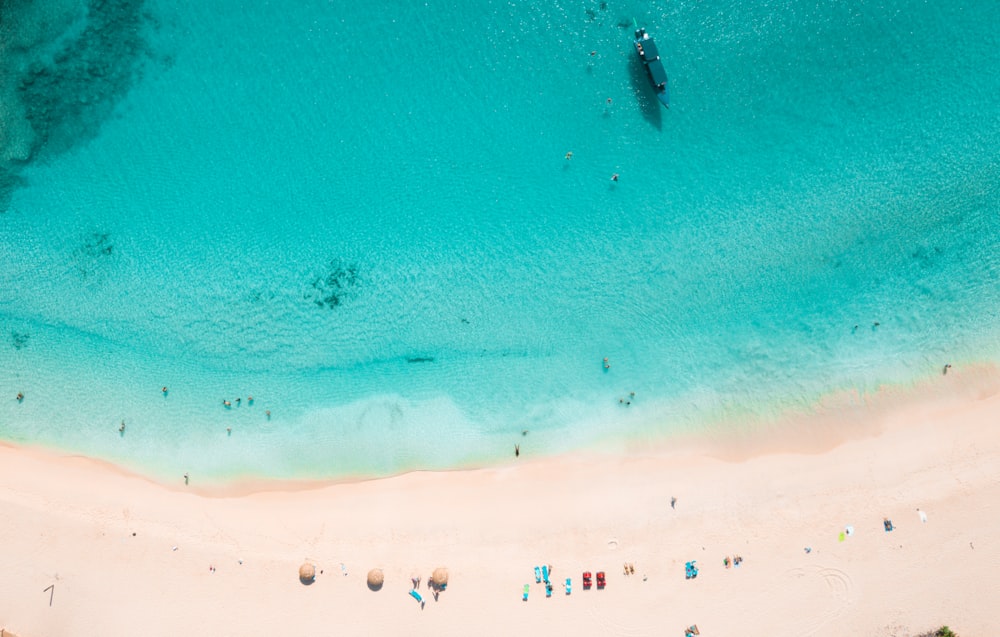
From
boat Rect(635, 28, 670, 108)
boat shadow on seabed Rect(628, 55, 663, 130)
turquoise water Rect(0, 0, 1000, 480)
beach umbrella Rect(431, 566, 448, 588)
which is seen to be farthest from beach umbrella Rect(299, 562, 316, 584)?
boat Rect(635, 28, 670, 108)

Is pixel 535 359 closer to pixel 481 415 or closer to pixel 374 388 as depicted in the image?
pixel 481 415

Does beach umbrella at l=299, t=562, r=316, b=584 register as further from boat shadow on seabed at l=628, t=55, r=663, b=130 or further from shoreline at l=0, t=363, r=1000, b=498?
boat shadow on seabed at l=628, t=55, r=663, b=130

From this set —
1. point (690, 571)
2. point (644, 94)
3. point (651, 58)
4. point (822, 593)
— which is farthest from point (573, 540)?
point (651, 58)

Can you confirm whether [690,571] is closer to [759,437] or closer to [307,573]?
[759,437]

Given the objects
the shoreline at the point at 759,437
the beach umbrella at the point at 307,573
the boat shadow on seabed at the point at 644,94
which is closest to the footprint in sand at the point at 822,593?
the shoreline at the point at 759,437

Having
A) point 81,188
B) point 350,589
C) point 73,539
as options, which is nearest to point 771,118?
point 350,589
